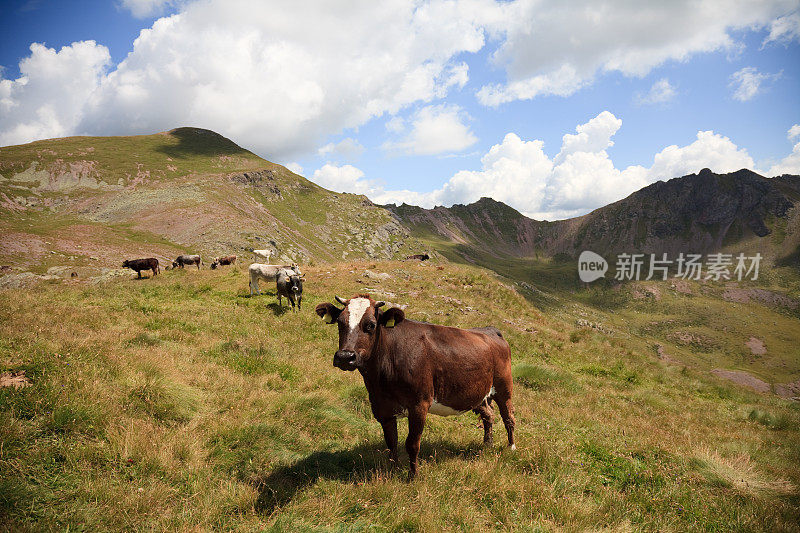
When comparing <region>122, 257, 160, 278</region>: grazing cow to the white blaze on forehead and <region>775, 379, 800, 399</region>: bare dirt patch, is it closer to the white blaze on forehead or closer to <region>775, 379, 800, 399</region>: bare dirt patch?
the white blaze on forehead

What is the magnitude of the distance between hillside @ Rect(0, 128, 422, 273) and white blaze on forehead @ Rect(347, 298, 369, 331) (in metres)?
36.7

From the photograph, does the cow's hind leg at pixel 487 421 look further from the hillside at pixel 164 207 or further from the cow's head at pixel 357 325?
the hillside at pixel 164 207

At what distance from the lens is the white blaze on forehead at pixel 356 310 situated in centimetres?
481

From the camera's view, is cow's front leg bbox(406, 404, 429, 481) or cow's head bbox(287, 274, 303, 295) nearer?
cow's front leg bbox(406, 404, 429, 481)

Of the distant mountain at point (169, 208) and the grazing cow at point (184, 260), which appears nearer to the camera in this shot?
the grazing cow at point (184, 260)

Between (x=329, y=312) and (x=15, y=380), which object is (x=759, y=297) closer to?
(x=329, y=312)

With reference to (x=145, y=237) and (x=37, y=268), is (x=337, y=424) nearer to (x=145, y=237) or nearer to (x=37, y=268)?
(x=37, y=268)

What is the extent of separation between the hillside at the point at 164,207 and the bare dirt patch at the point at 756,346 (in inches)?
4071

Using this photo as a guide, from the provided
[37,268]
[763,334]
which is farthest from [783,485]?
[763,334]

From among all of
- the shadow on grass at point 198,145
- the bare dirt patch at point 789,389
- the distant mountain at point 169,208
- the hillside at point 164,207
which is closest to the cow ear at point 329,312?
the hillside at point 164,207

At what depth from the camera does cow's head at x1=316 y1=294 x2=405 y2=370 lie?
454cm

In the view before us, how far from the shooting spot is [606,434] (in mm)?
8086

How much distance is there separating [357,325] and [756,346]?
449ft

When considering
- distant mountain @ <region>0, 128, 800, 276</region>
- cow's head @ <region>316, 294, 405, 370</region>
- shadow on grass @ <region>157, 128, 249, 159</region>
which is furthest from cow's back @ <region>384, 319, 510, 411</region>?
shadow on grass @ <region>157, 128, 249, 159</region>
